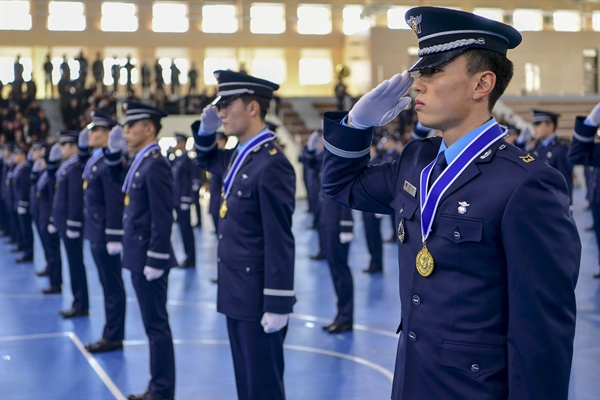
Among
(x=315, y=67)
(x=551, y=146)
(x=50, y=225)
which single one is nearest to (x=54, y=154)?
(x=50, y=225)

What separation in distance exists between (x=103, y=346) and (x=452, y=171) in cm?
462

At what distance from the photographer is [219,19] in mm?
28859

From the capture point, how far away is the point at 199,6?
28609mm

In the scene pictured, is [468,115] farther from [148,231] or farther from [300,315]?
[300,315]

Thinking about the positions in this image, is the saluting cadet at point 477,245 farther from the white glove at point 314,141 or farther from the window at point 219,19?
the window at point 219,19

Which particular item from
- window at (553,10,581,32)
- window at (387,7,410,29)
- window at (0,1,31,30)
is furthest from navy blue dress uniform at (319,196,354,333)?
window at (553,10,581,32)

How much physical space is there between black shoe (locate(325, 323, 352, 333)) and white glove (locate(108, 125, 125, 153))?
7.35 feet

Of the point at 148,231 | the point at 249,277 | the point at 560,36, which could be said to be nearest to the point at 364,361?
the point at 148,231

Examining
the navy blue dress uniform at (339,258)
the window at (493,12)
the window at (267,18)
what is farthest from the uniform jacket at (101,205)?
the window at (493,12)

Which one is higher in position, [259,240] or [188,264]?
[259,240]

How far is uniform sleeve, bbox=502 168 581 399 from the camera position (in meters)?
1.78

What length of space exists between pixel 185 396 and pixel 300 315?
243 centimetres

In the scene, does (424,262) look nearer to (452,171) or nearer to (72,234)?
(452,171)

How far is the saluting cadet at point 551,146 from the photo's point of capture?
345 inches
